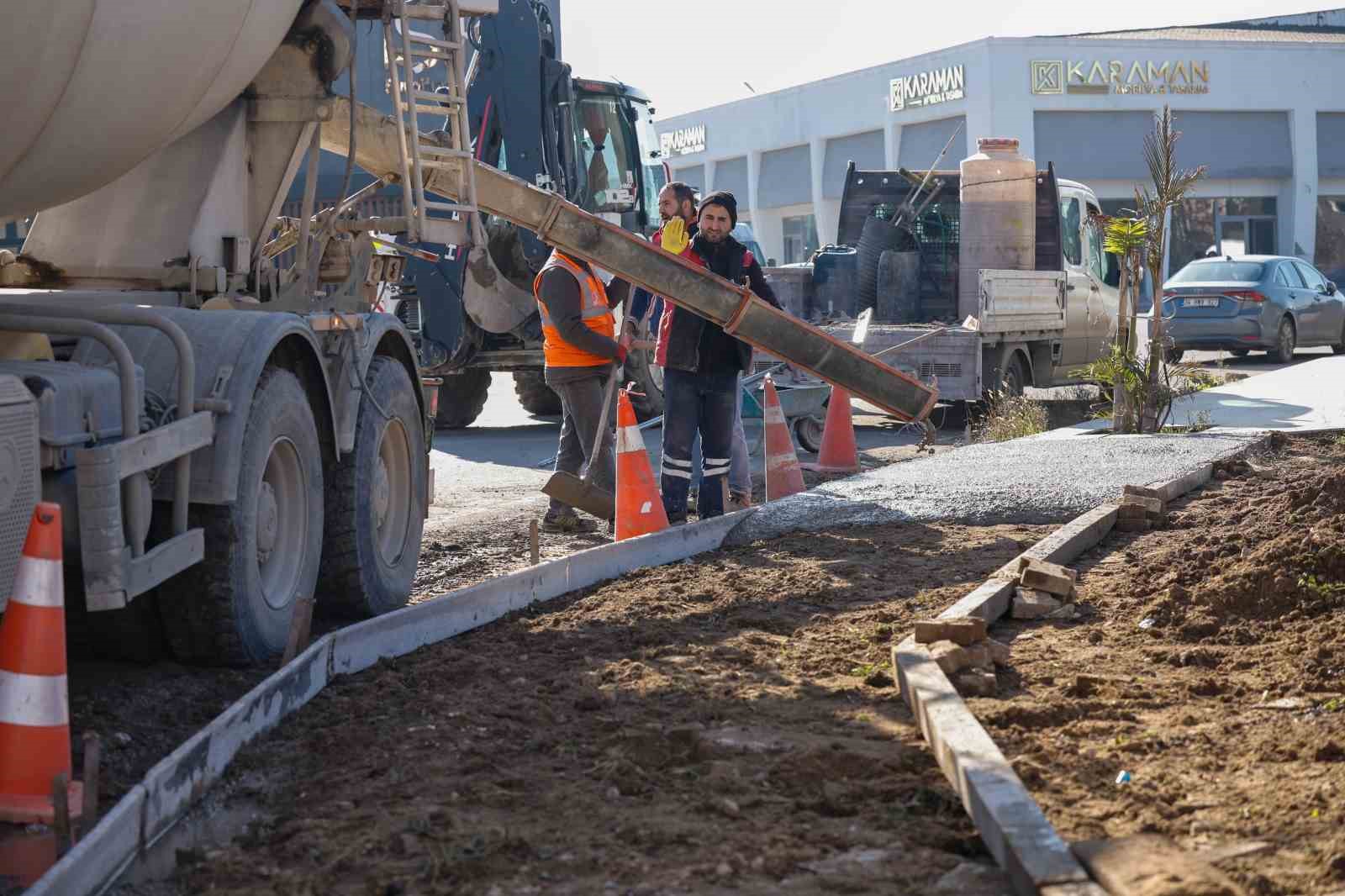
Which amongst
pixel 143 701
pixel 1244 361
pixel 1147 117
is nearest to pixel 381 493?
pixel 143 701

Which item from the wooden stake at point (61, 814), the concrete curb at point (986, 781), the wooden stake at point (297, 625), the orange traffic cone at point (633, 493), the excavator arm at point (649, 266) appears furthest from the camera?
the orange traffic cone at point (633, 493)

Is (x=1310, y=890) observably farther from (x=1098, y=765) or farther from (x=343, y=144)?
(x=343, y=144)

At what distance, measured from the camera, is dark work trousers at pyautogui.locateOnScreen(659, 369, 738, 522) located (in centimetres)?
893

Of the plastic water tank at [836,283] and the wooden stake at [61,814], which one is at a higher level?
the plastic water tank at [836,283]

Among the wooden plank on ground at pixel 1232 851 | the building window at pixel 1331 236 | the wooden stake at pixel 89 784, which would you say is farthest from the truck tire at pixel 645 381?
the building window at pixel 1331 236

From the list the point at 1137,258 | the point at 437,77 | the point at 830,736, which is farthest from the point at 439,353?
the point at 830,736

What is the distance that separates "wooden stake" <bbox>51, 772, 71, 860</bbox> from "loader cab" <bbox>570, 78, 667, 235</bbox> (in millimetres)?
11619

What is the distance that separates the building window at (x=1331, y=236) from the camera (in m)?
46.6

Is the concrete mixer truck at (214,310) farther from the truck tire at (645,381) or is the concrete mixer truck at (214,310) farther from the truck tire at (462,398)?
the truck tire at (462,398)

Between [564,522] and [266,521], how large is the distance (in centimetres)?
372

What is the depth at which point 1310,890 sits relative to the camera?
3.23 m

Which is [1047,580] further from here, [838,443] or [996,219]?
[996,219]

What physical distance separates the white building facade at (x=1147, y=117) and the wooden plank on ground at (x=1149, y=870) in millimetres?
40825

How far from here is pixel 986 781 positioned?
3.79 meters
